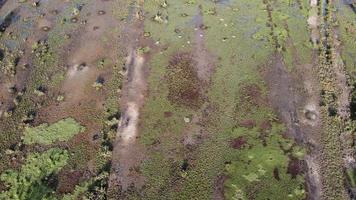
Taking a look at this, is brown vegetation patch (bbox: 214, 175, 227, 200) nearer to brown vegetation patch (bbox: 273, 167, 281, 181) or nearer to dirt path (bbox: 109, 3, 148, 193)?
brown vegetation patch (bbox: 273, 167, 281, 181)

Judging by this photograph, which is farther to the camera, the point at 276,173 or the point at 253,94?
the point at 253,94

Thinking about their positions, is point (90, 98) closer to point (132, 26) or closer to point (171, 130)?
point (171, 130)

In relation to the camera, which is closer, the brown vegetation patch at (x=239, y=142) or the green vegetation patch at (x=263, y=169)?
the green vegetation patch at (x=263, y=169)

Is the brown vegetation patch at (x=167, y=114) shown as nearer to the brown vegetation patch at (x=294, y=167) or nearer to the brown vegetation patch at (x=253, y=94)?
the brown vegetation patch at (x=253, y=94)

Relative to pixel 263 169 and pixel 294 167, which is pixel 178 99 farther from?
pixel 294 167

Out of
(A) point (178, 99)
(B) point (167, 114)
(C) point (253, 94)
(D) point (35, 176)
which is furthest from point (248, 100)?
(D) point (35, 176)

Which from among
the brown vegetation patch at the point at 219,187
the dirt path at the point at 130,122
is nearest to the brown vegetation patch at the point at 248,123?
the brown vegetation patch at the point at 219,187

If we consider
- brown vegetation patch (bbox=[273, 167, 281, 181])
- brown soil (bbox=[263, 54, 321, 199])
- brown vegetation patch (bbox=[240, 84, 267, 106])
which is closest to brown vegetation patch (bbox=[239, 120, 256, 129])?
brown vegetation patch (bbox=[240, 84, 267, 106])
